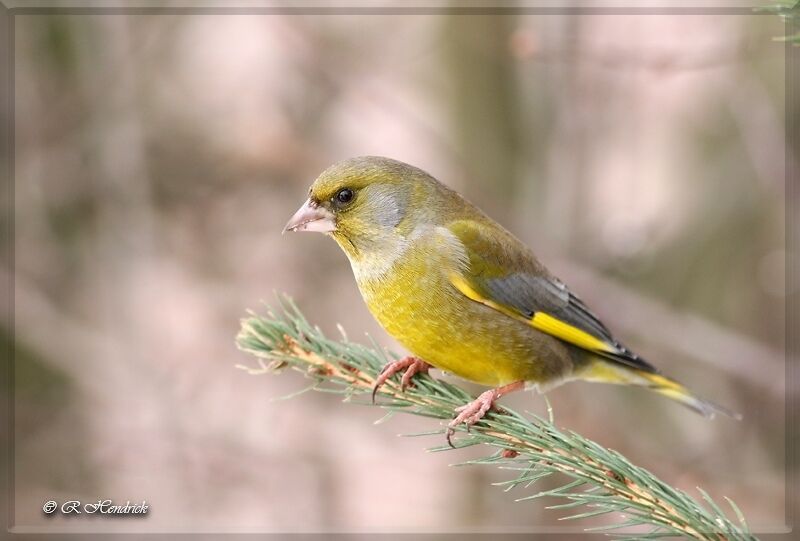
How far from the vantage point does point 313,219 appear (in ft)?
11.6

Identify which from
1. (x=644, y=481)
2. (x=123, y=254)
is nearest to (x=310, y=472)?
(x=123, y=254)

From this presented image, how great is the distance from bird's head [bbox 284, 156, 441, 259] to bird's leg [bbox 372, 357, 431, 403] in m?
0.49

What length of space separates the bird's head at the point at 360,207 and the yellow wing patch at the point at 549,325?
0.34 meters

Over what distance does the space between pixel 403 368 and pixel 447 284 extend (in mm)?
394

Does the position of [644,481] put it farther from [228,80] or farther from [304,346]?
[228,80]

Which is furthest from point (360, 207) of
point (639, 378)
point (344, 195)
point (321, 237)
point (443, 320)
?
point (321, 237)

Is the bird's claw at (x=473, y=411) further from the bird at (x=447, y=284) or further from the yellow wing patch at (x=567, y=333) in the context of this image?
the yellow wing patch at (x=567, y=333)

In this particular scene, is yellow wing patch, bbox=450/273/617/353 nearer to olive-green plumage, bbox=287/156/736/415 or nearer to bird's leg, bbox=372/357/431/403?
olive-green plumage, bbox=287/156/736/415

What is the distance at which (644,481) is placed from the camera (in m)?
2.41

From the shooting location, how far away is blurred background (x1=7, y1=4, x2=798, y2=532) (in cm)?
561

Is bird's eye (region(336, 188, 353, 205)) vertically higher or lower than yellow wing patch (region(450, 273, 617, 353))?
higher

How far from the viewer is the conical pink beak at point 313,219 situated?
3495 millimetres

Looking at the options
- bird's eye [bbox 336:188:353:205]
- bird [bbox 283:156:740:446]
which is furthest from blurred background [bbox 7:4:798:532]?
bird's eye [bbox 336:188:353:205]

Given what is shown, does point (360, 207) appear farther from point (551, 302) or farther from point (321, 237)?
point (321, 237)
